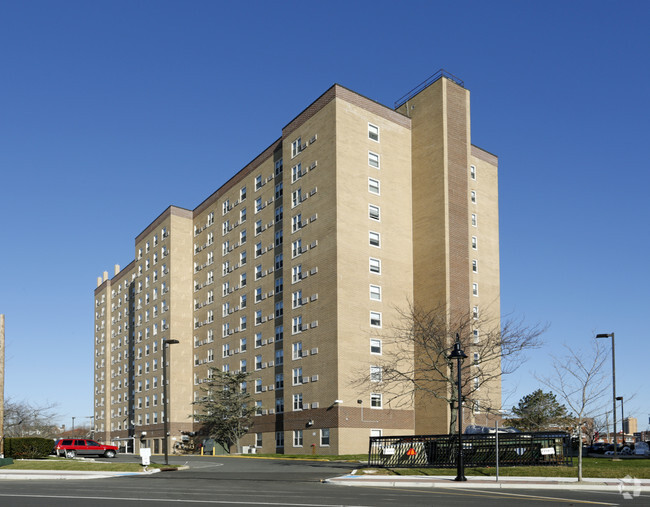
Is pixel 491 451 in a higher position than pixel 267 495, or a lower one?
lower

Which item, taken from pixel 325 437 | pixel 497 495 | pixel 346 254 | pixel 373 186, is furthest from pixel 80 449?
pixel 497 495

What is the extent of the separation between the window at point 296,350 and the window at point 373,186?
1485cm

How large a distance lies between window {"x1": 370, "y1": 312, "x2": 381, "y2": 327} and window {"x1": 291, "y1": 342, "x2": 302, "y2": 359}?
703 centimetres

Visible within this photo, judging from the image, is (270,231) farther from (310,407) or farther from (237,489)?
(237,489)

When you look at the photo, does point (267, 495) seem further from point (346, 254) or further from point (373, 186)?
point (373, 186)

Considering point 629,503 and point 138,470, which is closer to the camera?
point 629,503

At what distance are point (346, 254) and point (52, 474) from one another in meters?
32.1

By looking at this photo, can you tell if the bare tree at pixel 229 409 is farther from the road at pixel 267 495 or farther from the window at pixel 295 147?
the road at pixel 267 495

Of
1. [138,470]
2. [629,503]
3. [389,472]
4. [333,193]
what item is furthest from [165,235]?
[629,503]

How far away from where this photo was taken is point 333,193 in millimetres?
60250

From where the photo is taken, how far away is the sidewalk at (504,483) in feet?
75.2

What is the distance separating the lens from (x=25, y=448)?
51031 millimetres

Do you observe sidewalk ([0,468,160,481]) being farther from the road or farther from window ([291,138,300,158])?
window ([291,138,300,158])

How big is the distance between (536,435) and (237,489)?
13385mm
